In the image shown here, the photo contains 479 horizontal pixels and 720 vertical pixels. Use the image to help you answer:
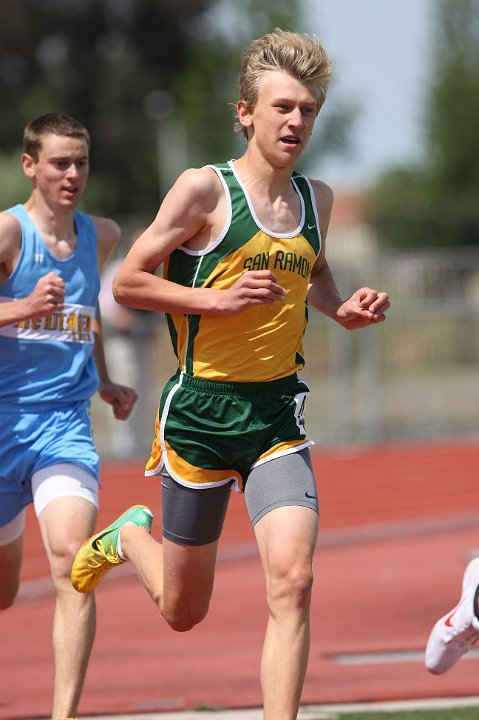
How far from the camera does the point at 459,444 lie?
17062mm

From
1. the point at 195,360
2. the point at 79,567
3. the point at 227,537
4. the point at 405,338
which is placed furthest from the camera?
the point at 405,338

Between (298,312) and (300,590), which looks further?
(298,312)

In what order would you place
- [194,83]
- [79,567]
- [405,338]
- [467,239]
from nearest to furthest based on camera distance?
[79,567], [405,338], [194,83], [467,239]

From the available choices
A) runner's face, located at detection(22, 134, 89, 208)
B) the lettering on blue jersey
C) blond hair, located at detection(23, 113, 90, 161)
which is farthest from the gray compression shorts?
blond hair, located at detection(23, 113, 90, 161)

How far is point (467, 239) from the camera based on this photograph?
1574 inches

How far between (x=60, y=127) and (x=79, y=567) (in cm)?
180

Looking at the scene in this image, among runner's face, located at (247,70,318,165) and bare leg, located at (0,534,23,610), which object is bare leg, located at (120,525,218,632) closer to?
bare leg, located at (0,534,23,610)

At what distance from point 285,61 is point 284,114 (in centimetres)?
18

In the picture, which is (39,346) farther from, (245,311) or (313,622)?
(313,622)

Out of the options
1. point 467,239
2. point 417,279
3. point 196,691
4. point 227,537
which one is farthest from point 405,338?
point 467,239

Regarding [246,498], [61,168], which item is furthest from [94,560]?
[61,168]

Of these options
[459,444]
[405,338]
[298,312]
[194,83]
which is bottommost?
[459,444]

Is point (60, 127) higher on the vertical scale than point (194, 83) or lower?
lower

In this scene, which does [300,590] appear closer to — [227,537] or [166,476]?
[166,476]
